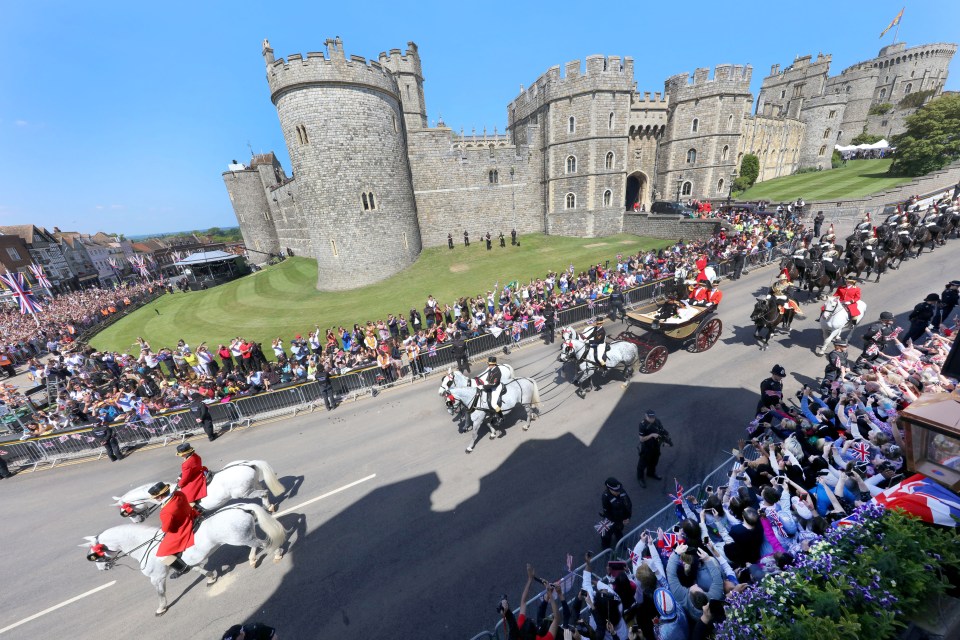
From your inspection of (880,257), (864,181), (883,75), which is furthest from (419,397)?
(883,75)

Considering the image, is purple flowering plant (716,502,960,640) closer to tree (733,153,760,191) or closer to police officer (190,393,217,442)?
police officer (190,393,217,442)

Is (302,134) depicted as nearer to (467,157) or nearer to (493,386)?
(467,157)

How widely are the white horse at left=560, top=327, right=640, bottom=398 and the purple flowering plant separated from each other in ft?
20.1

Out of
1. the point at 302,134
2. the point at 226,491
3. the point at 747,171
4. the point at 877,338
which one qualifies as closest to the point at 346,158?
the point at 302,134

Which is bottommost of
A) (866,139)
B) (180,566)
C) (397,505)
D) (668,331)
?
(397,505)

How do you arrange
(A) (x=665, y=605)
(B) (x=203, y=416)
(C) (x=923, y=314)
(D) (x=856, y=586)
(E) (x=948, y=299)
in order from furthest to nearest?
(B) (x=203, y=416) < (E) (x=948, y=299) < (C) (x=923, y=314) < (A) (x=665, y=605) < (D) (x=856, y=586)

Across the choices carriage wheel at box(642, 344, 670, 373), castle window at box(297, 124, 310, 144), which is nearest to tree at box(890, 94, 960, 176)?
carriage wheel at box(642, 344, 670, 373)

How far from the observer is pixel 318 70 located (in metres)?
20.5

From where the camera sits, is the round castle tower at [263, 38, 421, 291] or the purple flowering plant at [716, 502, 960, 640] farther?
the round castle tower at [263, 38, 421, 291]

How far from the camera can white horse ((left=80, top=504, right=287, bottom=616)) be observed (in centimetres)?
549

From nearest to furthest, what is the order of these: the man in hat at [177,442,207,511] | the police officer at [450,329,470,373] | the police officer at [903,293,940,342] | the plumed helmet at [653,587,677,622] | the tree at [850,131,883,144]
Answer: the plumed helmet at [653,587,677,622] < the man in hat at [177,442,207,511] < the police officer at [903,293,940,342] < the police officer at [450,329,470,373] < the tree at [850,131,883,144]

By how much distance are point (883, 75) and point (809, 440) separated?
95.9 m

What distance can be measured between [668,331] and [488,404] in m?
5.59

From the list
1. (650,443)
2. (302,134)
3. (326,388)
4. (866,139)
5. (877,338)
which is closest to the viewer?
(650,443)
